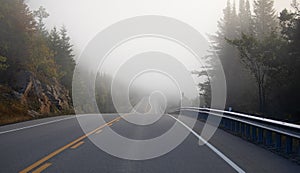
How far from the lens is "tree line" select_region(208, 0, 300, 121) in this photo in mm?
31938

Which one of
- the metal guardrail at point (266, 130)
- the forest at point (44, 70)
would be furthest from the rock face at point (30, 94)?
the metal guardrail at point (266, 130)

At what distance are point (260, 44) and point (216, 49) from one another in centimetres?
2054

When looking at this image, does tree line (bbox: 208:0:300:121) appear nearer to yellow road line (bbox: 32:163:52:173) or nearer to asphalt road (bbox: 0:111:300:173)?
asphalt road (bbox: 0:111:300:173)

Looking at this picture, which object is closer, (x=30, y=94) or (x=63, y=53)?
(x=30, y=94)

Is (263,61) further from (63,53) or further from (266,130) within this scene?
(63,53)

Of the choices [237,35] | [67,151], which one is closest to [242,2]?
[237,35]

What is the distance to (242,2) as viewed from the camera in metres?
69.2

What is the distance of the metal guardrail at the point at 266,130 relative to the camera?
8.60 m

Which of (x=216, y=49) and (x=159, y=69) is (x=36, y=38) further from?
(x=216, y=49)

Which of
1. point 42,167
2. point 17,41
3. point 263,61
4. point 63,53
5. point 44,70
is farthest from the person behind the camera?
point 63,53

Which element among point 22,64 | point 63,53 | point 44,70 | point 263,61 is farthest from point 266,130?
point 63,53

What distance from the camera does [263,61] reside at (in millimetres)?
37000

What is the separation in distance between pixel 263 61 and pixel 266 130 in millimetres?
28429

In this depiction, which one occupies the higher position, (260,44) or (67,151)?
(260,44)
